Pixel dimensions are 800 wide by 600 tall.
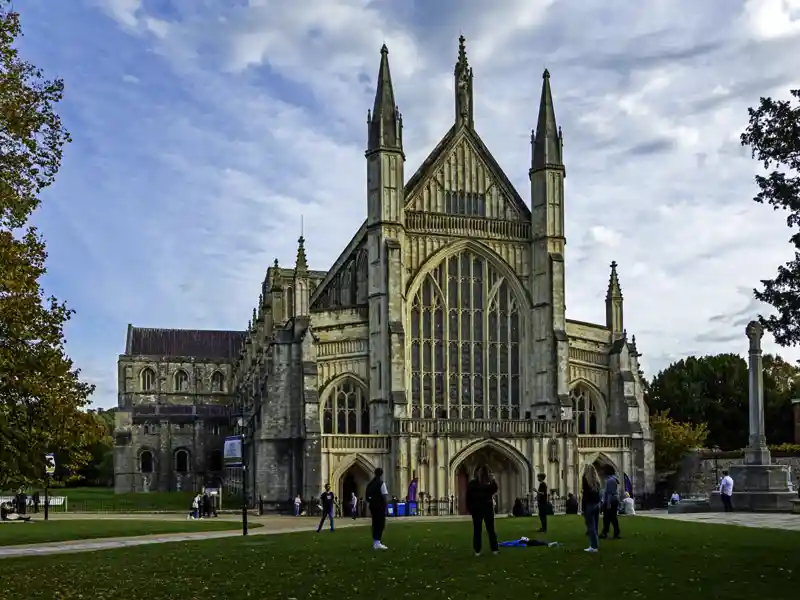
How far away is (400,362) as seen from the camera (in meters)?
57.4

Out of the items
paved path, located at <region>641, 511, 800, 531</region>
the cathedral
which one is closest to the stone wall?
the cathedral

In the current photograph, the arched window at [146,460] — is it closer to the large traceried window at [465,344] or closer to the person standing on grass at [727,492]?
the large traceried window at [465,344]

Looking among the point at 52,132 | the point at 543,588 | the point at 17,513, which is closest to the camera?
the point at 543,588

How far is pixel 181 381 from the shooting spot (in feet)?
352

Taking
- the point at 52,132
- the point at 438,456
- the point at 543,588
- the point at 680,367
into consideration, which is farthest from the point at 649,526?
the point at 680,367

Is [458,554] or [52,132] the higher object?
[52,132]

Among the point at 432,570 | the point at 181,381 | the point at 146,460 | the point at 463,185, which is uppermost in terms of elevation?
the point at 463,185

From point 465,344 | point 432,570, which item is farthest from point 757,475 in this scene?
point 465,344

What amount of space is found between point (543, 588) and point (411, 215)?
43672 millimetres

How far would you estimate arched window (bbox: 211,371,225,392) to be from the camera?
108 m

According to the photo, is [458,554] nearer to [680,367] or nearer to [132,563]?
[132,563]

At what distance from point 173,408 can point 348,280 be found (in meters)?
39.5

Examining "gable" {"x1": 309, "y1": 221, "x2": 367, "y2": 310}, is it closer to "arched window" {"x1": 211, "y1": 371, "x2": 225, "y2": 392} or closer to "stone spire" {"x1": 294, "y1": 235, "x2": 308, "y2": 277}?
"stone spire" {"x1": 294, "y1": 235, "x2": 308, "y2": 277}

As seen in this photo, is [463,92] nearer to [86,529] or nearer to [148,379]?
[86,529]
